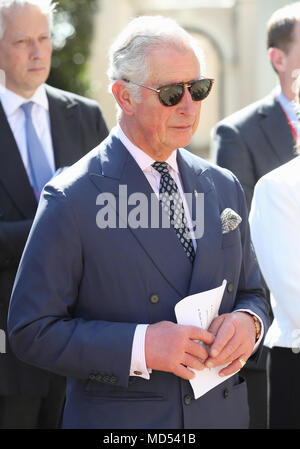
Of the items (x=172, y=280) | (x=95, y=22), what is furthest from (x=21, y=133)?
(x=95, y=22)

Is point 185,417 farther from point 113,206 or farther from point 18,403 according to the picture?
point 18,403

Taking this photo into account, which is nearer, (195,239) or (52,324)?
(52,324)

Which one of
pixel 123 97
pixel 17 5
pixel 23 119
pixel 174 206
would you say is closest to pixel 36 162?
pixel 23 119

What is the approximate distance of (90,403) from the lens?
8.07 ft

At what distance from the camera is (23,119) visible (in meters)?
3.62

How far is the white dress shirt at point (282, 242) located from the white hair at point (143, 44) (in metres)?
0.59

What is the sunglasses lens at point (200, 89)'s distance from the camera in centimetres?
252

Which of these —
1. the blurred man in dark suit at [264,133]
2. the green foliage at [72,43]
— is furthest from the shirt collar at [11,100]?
the green foliage at [72,43]

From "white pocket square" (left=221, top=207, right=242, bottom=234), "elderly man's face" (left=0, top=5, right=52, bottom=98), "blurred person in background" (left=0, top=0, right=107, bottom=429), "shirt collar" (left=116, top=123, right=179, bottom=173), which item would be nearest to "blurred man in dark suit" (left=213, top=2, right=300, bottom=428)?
"blurred person in background" (left=0, top=0, right=107, bottom=429)

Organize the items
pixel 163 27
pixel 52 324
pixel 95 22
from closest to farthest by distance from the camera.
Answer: pixel 52 324 < pixel 163 27 < pixel 95 22

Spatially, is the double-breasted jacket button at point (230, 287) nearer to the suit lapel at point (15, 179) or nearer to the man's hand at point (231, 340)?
the man's hand at point (231, 340)

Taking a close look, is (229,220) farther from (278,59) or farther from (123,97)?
(278,59)

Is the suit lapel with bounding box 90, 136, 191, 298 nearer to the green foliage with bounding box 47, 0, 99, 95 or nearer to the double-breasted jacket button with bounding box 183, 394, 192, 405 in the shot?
the double-breasted jacket button with bounding box 183, 394, 192, 405

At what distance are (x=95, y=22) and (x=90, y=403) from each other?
14.9 meters
